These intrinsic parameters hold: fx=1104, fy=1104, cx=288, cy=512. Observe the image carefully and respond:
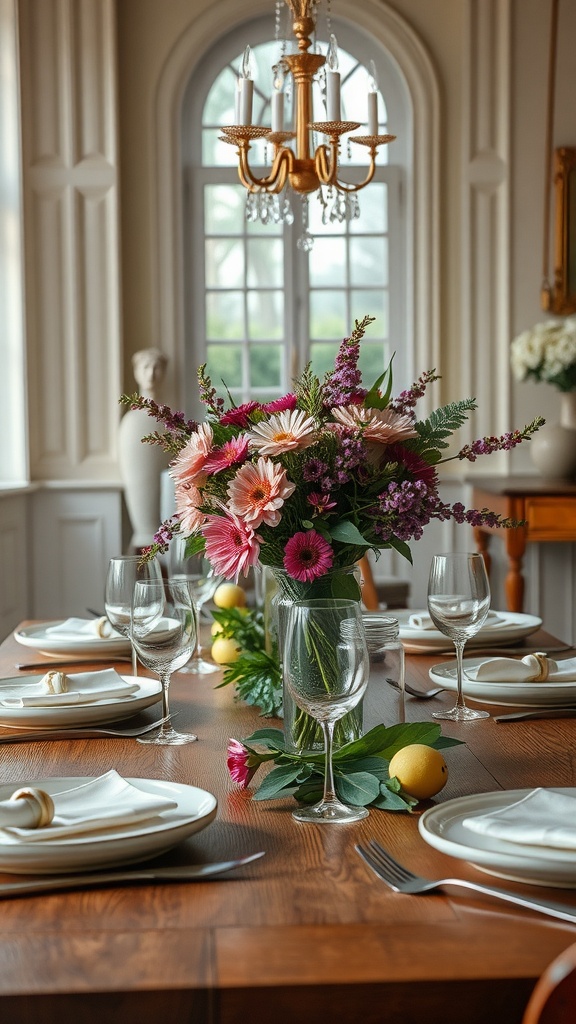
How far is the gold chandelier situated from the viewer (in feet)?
9.27

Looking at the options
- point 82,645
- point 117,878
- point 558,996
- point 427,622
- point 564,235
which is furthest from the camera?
point 564,235

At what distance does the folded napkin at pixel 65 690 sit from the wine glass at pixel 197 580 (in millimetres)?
241

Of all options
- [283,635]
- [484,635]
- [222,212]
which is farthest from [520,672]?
[222,212]

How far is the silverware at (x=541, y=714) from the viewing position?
4.72ft

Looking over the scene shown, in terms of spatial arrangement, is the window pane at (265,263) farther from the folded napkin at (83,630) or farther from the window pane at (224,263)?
the folded napkin at (83,630)

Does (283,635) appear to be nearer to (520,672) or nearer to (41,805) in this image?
(41,805)

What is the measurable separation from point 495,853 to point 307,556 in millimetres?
427

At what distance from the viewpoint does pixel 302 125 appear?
9.57 feet

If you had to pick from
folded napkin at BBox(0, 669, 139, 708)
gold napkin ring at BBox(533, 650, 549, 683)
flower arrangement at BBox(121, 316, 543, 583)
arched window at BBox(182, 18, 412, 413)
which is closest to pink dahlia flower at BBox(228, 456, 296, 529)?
flower arrangement at BBox(121, 316, 543, 583)

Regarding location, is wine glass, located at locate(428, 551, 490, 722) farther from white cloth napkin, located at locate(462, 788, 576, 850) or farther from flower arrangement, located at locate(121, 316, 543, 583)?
white cloth napkin, located at locate(462, 788, 576, 850)

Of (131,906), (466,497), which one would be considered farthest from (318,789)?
(466,497)

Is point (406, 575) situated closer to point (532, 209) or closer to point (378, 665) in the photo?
point (532, 209)

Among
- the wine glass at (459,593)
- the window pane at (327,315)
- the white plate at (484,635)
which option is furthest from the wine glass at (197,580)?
the window pane at (327,315)

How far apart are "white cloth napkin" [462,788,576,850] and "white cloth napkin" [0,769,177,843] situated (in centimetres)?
27
